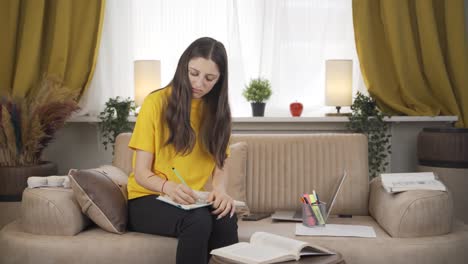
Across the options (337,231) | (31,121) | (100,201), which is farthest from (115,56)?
(337,231)

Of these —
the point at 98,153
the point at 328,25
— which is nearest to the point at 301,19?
the point at 328,25

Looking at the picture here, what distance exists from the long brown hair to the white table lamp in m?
1.32

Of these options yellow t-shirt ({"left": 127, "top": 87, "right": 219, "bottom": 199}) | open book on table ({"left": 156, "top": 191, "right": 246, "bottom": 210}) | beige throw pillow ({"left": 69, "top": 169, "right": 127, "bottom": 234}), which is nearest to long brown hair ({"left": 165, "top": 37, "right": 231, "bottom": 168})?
yellow t-shirt ({"left": 127, "top": 87, "right": 219, "bottom": 199})

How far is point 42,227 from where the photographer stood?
244 cm

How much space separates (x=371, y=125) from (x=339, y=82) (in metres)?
0.33

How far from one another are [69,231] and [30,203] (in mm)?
211

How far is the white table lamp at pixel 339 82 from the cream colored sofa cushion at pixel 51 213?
180 cm

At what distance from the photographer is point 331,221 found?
2.80 metres

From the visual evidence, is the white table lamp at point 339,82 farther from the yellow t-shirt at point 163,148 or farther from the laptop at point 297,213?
the yellow t-shirt at point 163,148

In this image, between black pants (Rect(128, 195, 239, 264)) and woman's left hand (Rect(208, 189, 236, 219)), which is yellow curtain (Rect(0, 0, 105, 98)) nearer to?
black pants (Rect(128, 195, 239, 264))

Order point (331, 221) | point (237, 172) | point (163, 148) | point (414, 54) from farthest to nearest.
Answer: point (414, 54), point (237, 172), point (331, 221), point (163, 148)

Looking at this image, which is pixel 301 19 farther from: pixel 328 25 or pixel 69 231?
pixel 69 231

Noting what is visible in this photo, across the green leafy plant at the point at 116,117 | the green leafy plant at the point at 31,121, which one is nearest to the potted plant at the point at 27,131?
the green leafy plant at the point at 31,121

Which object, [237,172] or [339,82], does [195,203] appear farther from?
[339,82]
